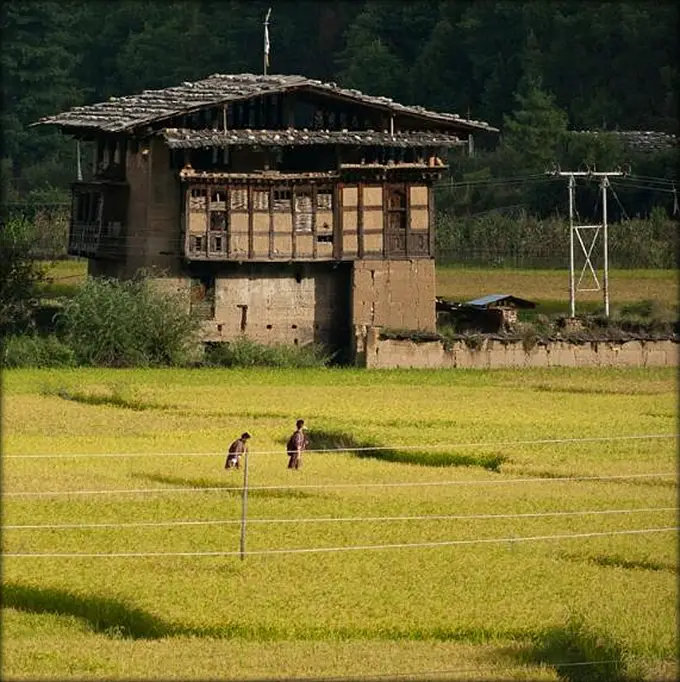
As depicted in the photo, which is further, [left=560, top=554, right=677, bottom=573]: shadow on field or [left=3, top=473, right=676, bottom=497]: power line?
[left=3, top=473, right=676, bottom=497]: power line

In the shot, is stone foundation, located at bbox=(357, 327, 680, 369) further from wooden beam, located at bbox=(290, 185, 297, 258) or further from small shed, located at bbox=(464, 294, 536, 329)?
wooden beam, located at bbox=(290, 185, 297, 258)

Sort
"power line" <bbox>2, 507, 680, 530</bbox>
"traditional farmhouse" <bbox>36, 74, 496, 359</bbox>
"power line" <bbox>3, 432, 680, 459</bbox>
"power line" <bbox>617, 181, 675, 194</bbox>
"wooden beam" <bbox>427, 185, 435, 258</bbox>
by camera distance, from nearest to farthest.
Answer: "power line" <bbox>2, 507, 680, 530</bbox>
"power line" <bbox>3, 432, 680, 459</bbox>
"traditional farmhouse" <bbox>36, 74, 496, 359</bbox>
"wooden beam" <bbox>427, 185, 435, 258</bbox>
"power line" <bbox>617, 181, 675, 194</bbox>

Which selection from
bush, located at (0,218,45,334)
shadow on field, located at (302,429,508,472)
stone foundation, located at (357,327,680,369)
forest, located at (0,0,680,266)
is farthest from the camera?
forest, located at (0,0,680,266)

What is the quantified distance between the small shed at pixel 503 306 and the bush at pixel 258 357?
4497 millimetres

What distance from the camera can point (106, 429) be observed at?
4238cm

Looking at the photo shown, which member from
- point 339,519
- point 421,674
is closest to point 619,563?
point 339,519

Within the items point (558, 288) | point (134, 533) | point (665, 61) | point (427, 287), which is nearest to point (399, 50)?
point (665, 61)

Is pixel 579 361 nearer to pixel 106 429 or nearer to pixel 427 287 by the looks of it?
pixel 427 287

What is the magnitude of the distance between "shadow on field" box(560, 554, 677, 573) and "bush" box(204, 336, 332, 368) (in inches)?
1108

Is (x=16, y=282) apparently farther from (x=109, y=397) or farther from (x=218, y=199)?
(x=109, y=397)

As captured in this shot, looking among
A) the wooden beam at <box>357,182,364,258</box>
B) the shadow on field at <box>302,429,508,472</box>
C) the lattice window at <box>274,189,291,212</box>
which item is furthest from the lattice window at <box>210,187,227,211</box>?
the shadow on field at <box>302,429,508,472</box>

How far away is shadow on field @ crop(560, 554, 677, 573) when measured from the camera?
2778cm

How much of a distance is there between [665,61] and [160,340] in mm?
47691

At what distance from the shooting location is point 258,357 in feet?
185
